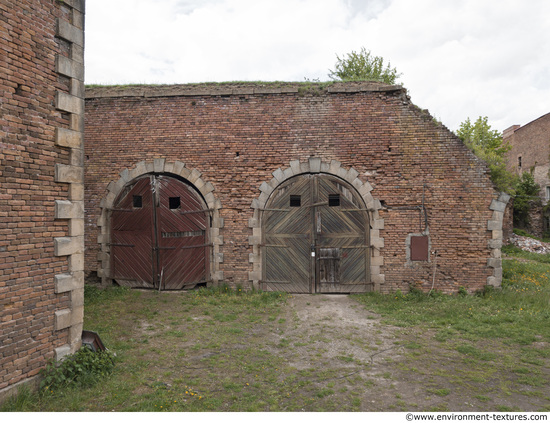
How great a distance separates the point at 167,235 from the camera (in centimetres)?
925

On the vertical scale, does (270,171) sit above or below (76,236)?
above

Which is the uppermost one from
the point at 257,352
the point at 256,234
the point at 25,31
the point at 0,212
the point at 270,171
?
the point at 25,31

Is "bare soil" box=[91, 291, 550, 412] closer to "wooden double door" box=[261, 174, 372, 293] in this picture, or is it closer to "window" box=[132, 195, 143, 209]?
"wooden double door" box=[261, 174, 372, 293]

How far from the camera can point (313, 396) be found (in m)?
4.22

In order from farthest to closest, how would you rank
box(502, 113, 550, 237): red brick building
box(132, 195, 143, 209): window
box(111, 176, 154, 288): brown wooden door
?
box(502, 113, 550, 237): red brick building, box(132, 195, 143, 209): window, box(111, 176, 154, 288): brown wooden door

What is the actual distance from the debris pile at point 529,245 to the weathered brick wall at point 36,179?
20.4 meters

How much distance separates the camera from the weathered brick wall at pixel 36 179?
4.06m

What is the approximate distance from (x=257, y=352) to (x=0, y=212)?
4252mm

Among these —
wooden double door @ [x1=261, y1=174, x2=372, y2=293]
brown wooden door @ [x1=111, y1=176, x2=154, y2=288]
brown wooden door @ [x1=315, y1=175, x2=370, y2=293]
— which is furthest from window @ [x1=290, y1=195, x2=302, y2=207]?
brown wooden door @ [x1=111, y1=176, x2=154, y2=288]

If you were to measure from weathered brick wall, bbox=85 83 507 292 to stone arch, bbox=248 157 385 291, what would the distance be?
12 centimetres

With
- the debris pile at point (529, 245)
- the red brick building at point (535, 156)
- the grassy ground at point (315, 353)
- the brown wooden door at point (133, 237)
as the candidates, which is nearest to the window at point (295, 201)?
the grassy ground at point (315, 353)

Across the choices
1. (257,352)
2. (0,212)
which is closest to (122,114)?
(0,212)

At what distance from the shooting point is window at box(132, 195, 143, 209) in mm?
9422

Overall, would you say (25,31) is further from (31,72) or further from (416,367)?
(416,367)
